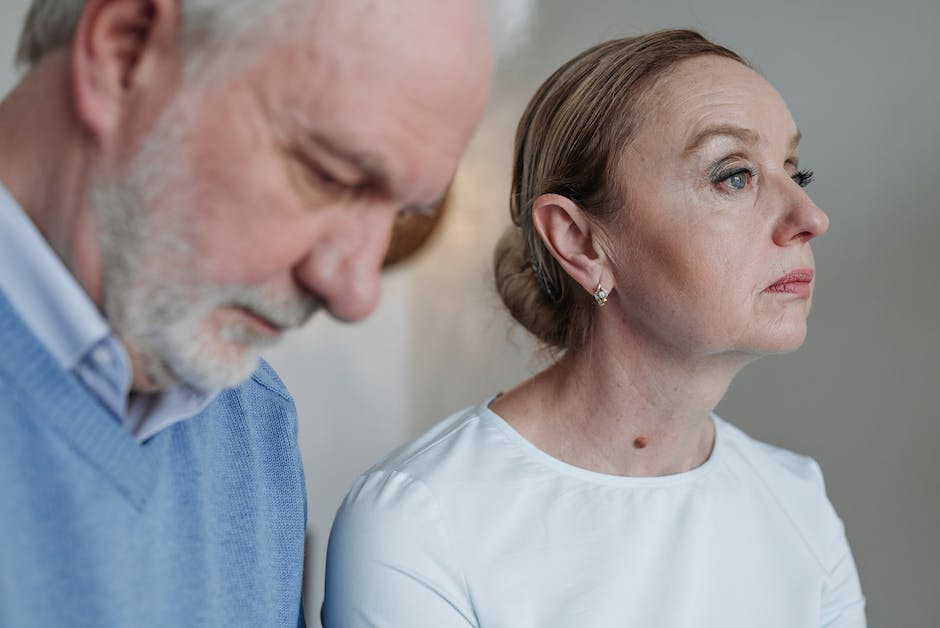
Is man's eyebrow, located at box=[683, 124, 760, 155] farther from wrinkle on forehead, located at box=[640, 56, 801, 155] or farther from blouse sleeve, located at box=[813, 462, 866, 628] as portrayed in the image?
blouse sleeve, located at box=[813, 462, 866, 628]

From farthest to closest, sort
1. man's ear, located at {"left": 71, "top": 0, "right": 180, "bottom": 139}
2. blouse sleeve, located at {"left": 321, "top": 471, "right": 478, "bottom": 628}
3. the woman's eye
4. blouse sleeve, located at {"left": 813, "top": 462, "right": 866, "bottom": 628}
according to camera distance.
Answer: blouse sleeve, located at {"left": 813, "top": 462, "right": 866, "bottom": 628} < the woman's eye < blouse sleeve, located at {"left": 321, "top": 471, "right": 478, "bottom": 628} < man's ear, located at {"left": 71, "top": 0, "right": 180, "bottom": 139}

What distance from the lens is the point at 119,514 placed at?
746 millimetres

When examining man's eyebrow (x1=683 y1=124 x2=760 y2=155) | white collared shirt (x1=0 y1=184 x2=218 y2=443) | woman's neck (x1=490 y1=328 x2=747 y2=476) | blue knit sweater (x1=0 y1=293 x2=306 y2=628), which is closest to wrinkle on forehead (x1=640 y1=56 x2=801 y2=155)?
man's eyebrow (x1=683 y1=124 x2=760 y2=155)

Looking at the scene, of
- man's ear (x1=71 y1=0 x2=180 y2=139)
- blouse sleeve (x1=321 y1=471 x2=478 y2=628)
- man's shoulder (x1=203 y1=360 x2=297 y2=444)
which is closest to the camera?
man's ear (x1=71 y1=0 x2=180 y2=139)

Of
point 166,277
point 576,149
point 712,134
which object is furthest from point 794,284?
point 166,277

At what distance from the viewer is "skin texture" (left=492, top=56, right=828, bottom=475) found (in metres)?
1.24

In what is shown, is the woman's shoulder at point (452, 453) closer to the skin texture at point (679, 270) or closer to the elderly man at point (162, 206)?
the skin texture at point (679, 270)

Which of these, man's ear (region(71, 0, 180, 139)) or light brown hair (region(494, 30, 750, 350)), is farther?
light brown hair (region(494, 30, 750, 350))

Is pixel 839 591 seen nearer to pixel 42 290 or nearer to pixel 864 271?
pixel 864 271

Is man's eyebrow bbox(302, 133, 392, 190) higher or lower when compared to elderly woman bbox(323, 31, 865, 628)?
higher

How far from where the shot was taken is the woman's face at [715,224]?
123 centimetres

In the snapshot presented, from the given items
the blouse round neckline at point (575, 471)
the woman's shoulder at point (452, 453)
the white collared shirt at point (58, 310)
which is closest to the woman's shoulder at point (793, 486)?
the blouse round neckline at point (575, 471)

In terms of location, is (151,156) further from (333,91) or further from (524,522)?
(524,522)

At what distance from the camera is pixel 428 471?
126 cm
